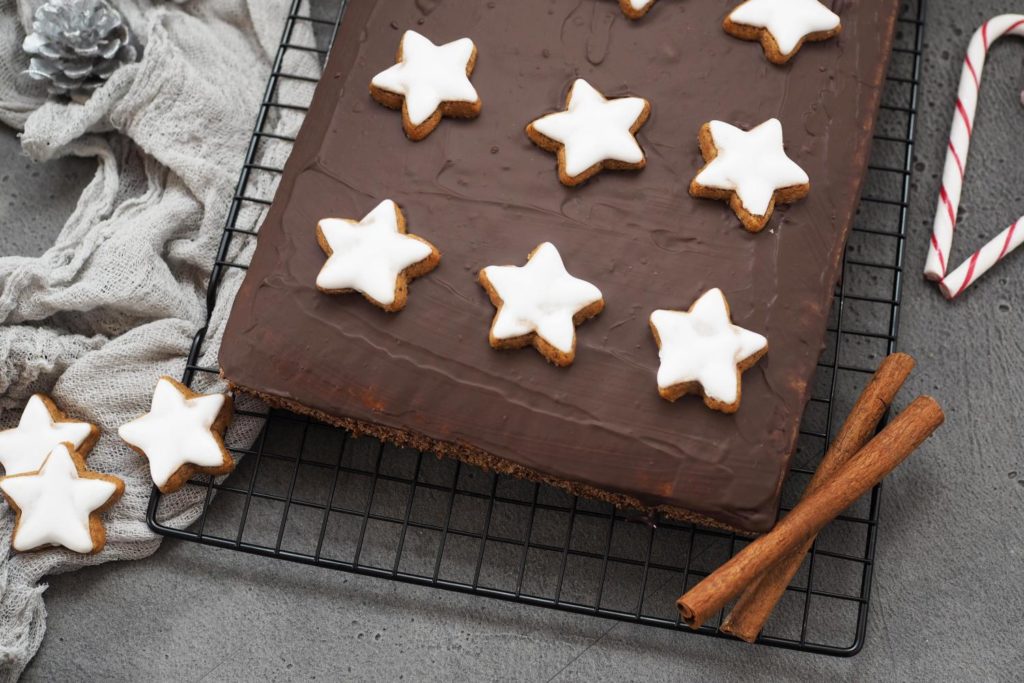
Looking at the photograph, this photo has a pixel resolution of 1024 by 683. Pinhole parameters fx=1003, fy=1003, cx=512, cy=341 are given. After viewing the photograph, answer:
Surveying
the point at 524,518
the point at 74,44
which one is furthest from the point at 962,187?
the point at 74,44

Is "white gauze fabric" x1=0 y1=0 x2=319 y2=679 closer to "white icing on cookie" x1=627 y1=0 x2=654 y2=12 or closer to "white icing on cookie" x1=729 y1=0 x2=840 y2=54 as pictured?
"white icing on cookie" x1=627 y1=0 x2=654 y2=12

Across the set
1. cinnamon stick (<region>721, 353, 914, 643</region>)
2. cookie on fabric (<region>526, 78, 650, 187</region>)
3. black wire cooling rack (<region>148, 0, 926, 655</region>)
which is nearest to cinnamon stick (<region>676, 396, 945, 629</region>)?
cinnamon stick (<region>721, 353, 914, 643</region>)

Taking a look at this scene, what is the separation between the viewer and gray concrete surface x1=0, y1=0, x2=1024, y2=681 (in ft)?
6.49

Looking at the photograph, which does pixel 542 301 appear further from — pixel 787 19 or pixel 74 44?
pixel 74 44

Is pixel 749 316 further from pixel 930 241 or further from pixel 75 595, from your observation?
pixel 75 595

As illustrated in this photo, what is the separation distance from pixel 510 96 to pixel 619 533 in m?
0.89

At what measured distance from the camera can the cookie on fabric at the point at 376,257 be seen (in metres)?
1.76

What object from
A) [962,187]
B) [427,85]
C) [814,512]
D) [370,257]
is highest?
[962,187]

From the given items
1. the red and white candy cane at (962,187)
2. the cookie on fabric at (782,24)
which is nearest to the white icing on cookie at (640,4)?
the cookie on fabric at (782,24)

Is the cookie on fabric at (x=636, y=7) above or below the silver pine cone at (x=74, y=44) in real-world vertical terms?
above

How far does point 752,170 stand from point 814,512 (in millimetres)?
617

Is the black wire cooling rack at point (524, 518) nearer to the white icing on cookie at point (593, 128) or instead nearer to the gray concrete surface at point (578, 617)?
the gray concrete surface at point (578, 617)

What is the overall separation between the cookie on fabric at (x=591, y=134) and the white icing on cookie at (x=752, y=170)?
135mm

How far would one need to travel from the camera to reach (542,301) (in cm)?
174
